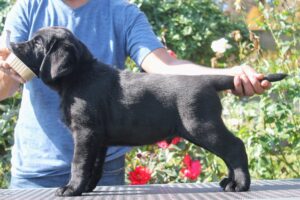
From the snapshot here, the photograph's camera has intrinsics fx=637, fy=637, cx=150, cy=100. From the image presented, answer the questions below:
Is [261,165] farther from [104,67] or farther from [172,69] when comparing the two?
[104,67]

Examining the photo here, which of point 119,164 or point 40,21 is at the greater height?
point 40,21

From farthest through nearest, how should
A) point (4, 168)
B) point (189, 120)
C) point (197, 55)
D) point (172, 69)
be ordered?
point (197, 55), point (4, 168), point (172, 69), point (189, 120)

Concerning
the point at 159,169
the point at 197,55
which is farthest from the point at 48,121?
the point at 197,55

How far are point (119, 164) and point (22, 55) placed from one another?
85cm

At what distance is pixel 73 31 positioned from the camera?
3.11m

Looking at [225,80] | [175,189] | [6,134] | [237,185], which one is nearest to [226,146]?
[237,185]

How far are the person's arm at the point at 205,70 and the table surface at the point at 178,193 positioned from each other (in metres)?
0.41

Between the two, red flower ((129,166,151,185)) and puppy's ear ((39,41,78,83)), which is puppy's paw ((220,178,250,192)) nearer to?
puppy's ear ((39,41,78,83))

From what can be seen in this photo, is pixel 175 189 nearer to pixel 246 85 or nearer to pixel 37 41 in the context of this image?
pixel 246 85

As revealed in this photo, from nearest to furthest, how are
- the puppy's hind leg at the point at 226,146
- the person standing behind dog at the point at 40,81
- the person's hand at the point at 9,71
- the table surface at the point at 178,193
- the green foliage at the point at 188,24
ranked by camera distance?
the table surface at the point at 178,193
the puppy's hind leg at the point at 226,146
the person's hand at the point at 9,71
the person standing behind dog at the point at 40,81
the green foliage at the point at 188,24

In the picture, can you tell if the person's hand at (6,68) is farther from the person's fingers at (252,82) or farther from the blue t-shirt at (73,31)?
the person's fingers at (252,82)

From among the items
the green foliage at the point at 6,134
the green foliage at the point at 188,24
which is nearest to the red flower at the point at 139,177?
the green foliage at the point at 6,134

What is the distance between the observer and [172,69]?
294 centimetres

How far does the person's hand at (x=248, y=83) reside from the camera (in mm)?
2553
